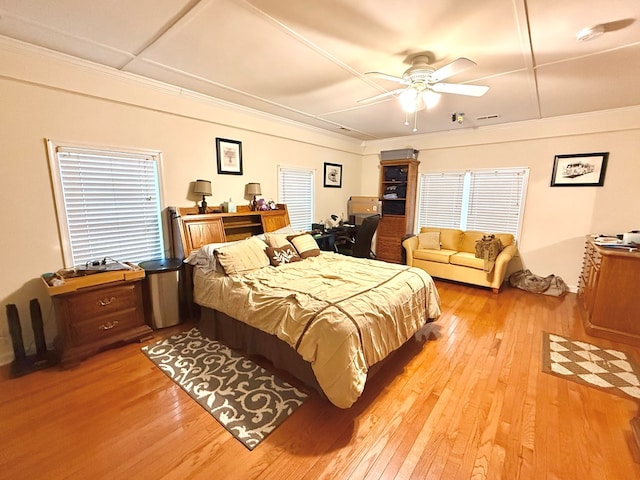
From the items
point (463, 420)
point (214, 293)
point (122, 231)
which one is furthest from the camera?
point (122, 231)

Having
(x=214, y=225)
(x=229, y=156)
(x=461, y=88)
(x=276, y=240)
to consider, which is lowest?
(x=276, y=240)

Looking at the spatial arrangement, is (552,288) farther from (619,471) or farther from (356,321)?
(356,321)

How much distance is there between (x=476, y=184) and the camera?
505cm

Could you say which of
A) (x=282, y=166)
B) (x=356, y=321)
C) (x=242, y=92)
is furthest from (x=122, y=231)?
(x=356, y=321)

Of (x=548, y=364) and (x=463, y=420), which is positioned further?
(x=548, y=364)

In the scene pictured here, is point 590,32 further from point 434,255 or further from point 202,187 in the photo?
point 202,187

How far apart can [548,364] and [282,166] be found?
13.5ft

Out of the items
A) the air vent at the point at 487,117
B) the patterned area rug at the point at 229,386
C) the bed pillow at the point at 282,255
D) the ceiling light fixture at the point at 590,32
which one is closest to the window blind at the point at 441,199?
the air vent at the point at 487,117

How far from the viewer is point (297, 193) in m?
4.97

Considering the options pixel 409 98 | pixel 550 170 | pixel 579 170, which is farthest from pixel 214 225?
pixel 579 170

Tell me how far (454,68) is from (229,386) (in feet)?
9.96

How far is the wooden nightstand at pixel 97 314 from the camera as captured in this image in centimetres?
240

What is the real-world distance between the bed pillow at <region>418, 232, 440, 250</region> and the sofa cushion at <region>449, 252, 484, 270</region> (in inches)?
17.1

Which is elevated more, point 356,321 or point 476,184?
point 476,184
